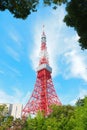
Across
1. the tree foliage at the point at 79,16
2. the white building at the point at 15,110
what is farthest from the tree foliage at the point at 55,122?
the white building at the point at 15,110

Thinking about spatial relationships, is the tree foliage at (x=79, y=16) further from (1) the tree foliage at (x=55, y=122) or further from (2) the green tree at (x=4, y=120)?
(2) the green tree at (x=4, y=120)

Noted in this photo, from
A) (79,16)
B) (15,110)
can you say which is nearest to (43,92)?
(15,110)

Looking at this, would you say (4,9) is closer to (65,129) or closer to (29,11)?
(29,11)

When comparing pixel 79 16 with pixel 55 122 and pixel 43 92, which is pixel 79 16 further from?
pixel 43 92

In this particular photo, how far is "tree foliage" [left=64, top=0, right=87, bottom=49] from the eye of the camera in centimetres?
1302

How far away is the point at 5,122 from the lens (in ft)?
113

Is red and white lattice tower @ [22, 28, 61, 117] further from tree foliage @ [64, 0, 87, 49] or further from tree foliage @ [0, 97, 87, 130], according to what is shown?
tree foliage @ [64, 0, 87, 49]

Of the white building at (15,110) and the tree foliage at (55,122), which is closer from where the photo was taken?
the tree foliage at (55,122)

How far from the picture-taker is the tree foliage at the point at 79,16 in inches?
513

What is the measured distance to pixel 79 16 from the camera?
1338 centimetres

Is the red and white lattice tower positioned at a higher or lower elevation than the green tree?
higher

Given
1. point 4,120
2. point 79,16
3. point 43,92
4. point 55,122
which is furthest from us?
point 43,92

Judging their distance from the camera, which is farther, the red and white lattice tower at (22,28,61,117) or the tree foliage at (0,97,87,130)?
the red and white lattice tower at (22,28,61,117)

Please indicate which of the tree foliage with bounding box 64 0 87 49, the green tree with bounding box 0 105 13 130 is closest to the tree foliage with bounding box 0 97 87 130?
the green tree with bounding box 0 105 13 130
